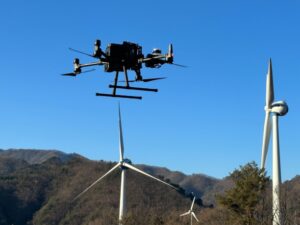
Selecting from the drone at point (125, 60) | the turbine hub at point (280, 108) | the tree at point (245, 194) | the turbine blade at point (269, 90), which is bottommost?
the drone at point (125, 60)

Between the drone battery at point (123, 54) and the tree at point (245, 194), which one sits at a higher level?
the tree at point (245, 194)

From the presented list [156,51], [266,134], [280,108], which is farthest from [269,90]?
[156,51]

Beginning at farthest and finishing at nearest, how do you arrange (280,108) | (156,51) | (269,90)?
(269,90) < (280,108) < (156,51)

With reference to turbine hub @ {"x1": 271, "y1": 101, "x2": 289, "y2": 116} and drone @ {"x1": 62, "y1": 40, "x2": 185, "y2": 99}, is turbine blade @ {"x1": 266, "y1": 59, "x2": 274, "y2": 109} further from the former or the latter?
drone @ {"x1": 62, "y1": 40, "x2": 185, "y2": 99}

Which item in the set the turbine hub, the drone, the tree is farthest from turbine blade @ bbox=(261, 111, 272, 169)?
the drone

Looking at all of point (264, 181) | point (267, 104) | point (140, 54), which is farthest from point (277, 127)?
point (140, 54)

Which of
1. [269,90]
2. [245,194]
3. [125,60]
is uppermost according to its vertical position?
[269,90]

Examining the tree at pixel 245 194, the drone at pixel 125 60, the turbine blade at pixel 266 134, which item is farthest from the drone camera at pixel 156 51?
the tree at pixel 245 194

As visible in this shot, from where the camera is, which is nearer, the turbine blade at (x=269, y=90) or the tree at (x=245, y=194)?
the turbine blade at (x=269, y=90)

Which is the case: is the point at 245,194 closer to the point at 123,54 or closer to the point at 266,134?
the point at 266,134

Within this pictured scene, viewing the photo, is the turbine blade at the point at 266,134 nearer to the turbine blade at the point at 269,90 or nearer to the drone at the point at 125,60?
the turbine blade at the point at 269,90
